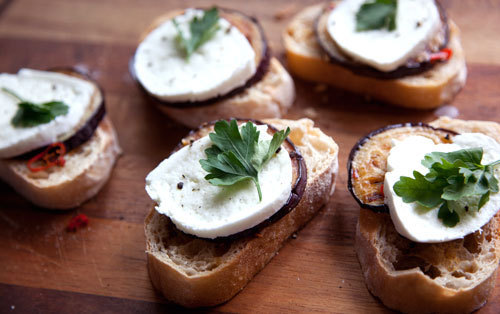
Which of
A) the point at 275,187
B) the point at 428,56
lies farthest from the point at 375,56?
the point at 275,187

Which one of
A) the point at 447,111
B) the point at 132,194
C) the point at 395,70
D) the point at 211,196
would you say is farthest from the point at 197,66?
the point at 447,111

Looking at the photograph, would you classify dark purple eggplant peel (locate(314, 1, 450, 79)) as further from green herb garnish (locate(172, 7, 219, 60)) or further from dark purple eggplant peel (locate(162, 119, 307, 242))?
dark purple eggplant peel (locate(162, 119, 307, 242))

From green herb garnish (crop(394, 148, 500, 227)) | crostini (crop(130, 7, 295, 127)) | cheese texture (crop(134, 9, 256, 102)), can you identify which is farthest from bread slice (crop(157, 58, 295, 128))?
green herb garnish (crop(394, 148, 500, 227))

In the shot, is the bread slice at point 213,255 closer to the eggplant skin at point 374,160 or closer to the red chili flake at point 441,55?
the eggplant skin at point 374,160

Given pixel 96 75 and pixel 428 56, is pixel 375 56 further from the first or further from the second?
pixel 96 75

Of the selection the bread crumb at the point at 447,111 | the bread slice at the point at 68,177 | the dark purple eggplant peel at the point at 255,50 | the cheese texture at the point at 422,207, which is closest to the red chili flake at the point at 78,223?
the bread slice at the point at 68,177

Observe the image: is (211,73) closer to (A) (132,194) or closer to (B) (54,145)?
(A) (132,194)

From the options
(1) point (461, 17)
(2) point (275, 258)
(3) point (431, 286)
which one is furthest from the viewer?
(1) point (461, 17)
